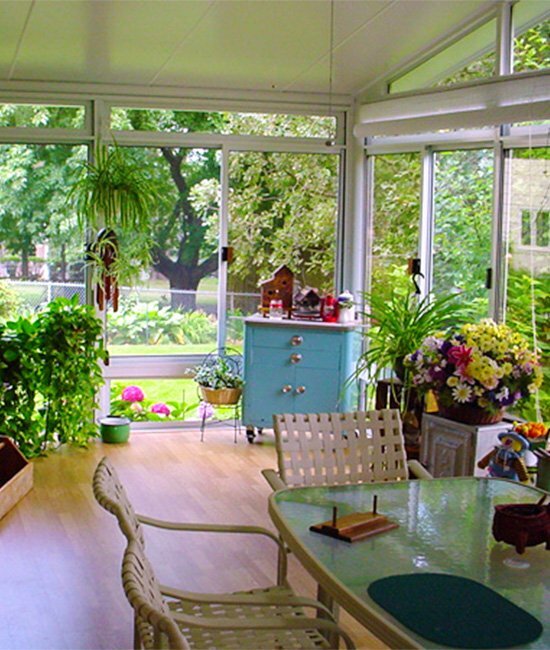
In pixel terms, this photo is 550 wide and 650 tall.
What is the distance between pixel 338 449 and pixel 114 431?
11.1ft

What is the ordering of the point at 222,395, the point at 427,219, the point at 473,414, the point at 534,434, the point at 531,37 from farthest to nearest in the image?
1. the point at 222,395
2. the point at 427,219
3. the point at 531,37
4. the point at 473,414
5. the point at 534,434

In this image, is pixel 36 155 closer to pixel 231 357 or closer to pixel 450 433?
pixel 231 357

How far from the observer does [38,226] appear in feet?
21.9

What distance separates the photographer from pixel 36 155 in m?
6.61

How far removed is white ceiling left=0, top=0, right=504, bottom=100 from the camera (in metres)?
5.41

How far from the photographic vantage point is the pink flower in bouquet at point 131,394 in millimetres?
6957

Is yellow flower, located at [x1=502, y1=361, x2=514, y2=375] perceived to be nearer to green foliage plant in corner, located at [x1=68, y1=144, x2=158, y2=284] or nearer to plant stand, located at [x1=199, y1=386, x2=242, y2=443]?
plant stand, located at [x1=199, y1=386, x2=242, y2=443]

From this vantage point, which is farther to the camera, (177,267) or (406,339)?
(177,267)

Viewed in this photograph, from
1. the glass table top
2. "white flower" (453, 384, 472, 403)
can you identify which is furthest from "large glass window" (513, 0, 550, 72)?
the glass table top

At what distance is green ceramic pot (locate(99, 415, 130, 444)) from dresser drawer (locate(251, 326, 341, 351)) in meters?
1.05

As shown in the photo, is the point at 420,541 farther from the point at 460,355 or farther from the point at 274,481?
the point at 460,355

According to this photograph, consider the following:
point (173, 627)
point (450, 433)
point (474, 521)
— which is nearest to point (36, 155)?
point (450, 433)

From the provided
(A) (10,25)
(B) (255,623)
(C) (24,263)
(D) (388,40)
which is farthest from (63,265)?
(B) (255,623)

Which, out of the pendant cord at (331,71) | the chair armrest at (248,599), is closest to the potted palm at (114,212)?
the pendant cord at (331,71)
